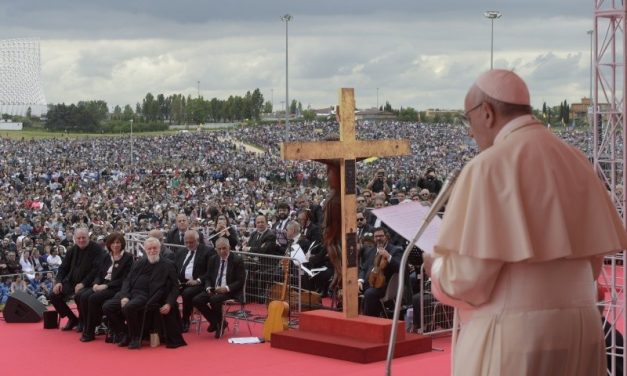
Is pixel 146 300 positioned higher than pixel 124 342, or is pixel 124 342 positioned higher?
pixel 146 300

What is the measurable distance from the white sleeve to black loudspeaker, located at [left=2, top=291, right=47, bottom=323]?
9.93m

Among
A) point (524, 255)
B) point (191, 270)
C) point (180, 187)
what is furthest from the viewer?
point (180, 187)

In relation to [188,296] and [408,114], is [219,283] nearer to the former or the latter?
[188,296]

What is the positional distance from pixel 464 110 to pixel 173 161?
187 feet

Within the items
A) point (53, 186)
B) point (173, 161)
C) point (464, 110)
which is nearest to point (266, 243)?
point (464, 110)

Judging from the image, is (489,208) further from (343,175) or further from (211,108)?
(211,108)

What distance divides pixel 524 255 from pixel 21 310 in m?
10.2

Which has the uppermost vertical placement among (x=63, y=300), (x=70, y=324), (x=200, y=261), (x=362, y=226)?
(x=362, y=226)

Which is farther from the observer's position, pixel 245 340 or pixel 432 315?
pixel 432 315

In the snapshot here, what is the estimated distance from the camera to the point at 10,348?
10227 mm

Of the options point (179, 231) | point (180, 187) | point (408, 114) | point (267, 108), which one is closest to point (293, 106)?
point (267, 108)

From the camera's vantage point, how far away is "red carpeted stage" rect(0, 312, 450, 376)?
841cm

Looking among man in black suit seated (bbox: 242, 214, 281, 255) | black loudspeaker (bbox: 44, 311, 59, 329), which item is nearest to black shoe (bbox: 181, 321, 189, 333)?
man in black suit seated (bbox: 242, 214, 281, 255)

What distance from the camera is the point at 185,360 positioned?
9.36m
